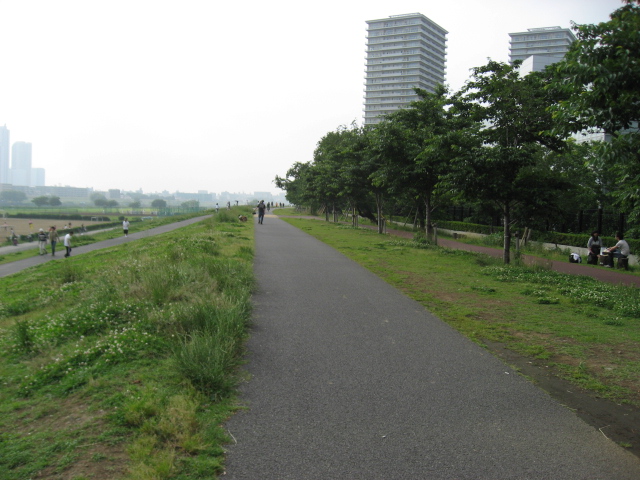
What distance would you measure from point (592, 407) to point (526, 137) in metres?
11.4

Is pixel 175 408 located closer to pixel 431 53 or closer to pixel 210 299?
pixel 210 299

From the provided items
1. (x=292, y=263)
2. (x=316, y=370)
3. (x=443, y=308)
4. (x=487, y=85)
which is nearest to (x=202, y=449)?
(x=316, y=370)

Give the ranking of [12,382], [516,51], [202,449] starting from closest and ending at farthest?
[202,449], [12,382], [516,51]

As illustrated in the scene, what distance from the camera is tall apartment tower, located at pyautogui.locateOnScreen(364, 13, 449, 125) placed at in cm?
15400

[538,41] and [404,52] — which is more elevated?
[538,41]

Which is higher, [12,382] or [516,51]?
[516,51]

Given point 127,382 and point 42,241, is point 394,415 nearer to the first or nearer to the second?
point 127,382


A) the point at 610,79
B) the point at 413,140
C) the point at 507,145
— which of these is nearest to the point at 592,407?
the point at 610,79

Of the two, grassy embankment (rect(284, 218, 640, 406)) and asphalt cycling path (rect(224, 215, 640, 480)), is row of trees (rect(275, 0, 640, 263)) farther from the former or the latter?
asphalt cycling path (rect(224, 215, 640, 480))

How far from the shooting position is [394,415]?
4.14m

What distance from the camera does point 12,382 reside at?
17.0 ft

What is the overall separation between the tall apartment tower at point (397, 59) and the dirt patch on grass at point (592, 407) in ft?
500

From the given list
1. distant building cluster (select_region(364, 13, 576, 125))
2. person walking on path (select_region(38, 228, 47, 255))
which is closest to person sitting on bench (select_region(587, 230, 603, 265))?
person walking on path (select_region(38, 228, 47, 255))

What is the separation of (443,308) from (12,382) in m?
6.29
